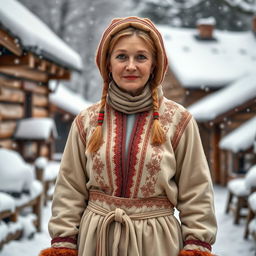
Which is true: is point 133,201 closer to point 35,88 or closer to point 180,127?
point 180,127

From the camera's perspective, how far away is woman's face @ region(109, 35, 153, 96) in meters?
1.94

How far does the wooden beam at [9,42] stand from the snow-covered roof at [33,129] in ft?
8.58

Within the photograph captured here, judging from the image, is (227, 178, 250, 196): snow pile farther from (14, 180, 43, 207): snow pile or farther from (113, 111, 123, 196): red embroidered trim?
(113, 111, 123, 196): red embroidered trim

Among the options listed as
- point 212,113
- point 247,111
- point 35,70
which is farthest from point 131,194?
point 247,111

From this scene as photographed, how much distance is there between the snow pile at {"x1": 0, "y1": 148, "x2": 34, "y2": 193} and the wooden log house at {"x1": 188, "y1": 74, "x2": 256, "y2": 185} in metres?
7.53

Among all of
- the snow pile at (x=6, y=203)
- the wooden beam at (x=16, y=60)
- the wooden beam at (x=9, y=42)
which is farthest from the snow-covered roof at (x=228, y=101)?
the snow pile at (x=6, y=203)

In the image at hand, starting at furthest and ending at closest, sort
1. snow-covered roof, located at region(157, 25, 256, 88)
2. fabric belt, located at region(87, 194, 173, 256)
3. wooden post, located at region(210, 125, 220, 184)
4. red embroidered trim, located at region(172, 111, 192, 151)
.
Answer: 1. snow-covered roof, located at region(157, 25, 256, 88)
2. wooden post, located at region(210, 125, 220, 184)
3. red embroidered trim, located at region(172, 111, 192, 151)
4. fabric belt, located at region(87, 194, 173, 256)

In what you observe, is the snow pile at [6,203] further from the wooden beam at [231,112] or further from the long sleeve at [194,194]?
the wooden beam at [231,112]

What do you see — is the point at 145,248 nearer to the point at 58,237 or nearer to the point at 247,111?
the point at 58,237

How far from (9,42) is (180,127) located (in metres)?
3.06

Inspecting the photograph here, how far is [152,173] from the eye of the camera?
1921 millimetres

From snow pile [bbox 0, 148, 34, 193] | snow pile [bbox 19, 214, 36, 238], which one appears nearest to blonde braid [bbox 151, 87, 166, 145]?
snow pile [bbox 0, 148, 34, 193]

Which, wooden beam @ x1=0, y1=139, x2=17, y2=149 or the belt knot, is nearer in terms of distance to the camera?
the belt knot

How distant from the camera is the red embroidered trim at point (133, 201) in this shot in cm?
194
